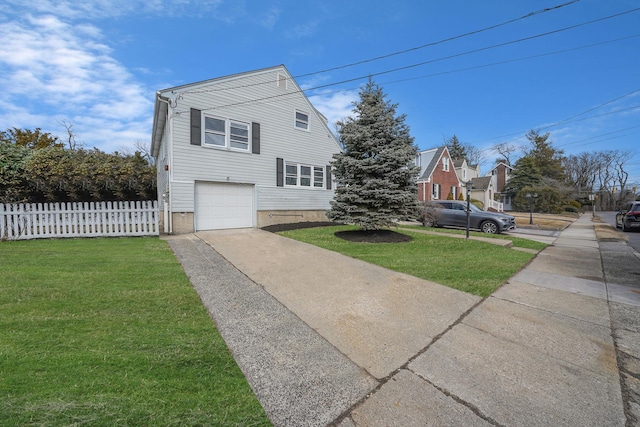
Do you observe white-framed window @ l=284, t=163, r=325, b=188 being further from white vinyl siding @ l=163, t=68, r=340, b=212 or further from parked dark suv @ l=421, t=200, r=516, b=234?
parked dark suv @ l=421, t=200, r=516, b=234

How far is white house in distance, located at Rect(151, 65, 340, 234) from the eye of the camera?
1085 cm

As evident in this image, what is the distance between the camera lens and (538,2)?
6.79 meters

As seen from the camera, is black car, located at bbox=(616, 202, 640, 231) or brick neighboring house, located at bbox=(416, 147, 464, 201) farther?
brick neighboring house, located at bbox=(416, 147, 464, 201)

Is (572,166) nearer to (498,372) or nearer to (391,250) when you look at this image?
(391,250)

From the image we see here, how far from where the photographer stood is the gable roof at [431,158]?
25.2 metres

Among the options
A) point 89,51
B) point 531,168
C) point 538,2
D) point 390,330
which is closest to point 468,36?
point 538,2

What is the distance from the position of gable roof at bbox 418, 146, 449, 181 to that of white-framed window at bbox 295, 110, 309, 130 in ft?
45.4

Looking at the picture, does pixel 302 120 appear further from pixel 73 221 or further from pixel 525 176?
pixel 525 176

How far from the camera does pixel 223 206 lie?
12.1 metres

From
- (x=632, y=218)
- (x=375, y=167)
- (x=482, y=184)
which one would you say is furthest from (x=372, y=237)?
(x=482, y=184)

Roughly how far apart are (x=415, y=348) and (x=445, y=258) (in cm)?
469

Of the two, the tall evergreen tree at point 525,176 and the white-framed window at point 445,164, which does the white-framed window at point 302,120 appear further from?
the tall evergreen tree at point 525,176

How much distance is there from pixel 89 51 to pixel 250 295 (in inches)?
408

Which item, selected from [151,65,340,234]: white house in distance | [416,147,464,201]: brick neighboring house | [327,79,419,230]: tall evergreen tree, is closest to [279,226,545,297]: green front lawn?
[327,79,419,230]: tall evergreen tree
